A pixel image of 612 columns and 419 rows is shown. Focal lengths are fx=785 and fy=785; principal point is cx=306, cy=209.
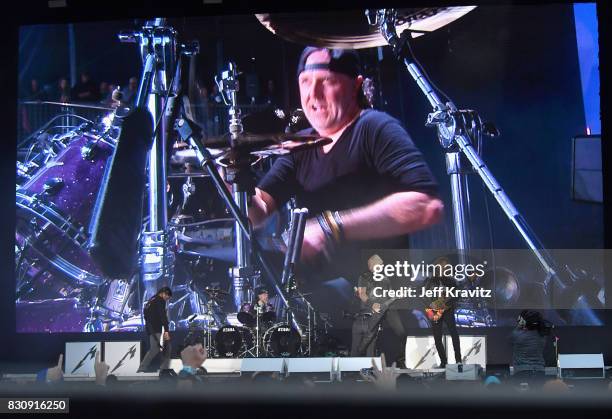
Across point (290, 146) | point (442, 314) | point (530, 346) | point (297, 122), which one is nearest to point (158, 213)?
point (290, 146)

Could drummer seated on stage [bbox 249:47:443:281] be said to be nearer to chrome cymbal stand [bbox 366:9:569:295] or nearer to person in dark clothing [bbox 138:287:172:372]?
chrome cymbal stand [bbox 366:9:569:295]

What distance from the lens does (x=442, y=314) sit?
8.24 meters

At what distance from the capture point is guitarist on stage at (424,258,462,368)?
8133 millimetres

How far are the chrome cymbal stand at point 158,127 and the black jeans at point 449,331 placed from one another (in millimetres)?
2984

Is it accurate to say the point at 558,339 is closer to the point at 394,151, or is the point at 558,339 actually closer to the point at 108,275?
the point at 394,151

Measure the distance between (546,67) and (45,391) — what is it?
6.59 m

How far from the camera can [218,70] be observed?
8.80 m

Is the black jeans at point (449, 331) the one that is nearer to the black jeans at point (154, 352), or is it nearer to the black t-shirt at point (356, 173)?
the black t-shirt at point (356, 173)

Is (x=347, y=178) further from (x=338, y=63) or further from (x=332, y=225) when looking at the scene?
(x=338, y=63)

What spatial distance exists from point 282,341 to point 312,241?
45.1 inches

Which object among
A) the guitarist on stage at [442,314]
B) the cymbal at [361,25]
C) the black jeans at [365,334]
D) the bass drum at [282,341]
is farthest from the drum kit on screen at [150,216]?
the guitarist on stage at [442,314]

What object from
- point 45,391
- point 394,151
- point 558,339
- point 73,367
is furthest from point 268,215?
point 45,391

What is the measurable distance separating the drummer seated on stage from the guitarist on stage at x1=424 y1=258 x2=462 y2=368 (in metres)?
0.55

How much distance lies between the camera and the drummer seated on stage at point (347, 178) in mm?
8625
